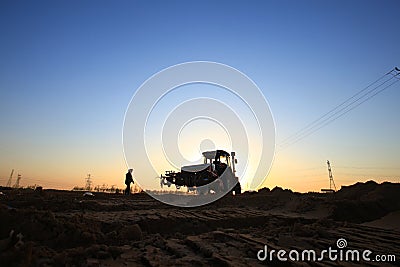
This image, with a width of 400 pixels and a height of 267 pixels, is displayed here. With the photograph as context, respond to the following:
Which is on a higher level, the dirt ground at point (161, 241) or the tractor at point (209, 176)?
the tractor at point (209, 176)

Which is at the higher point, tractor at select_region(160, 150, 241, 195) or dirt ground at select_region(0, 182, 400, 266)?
tractor at select_region(160, 150, 241, 195)

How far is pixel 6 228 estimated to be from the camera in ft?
12.4

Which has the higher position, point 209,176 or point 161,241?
point 209,176

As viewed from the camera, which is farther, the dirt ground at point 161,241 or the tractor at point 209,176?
the tractor at point 209,176

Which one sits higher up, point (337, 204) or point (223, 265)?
point (337, 204)

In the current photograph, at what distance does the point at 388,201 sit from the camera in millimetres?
8680

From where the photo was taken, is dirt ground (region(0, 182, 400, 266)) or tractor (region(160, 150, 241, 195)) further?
tractor (region(160, 150, 241, 195))

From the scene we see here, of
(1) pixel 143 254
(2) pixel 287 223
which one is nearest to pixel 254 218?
(2) pixel 287 223

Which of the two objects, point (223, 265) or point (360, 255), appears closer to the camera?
point (223, 265)

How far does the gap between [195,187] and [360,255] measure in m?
13.1

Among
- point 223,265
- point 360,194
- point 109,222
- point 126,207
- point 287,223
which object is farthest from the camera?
point 360,194

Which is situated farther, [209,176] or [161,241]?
[209,176]

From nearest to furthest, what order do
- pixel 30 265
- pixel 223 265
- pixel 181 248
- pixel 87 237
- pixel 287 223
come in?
pixel 30 265 < pixel 223 265 < pixel 181 248 < pixel 87 237 < pixel 287 223

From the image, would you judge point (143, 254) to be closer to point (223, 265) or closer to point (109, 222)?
point (223, 265)
